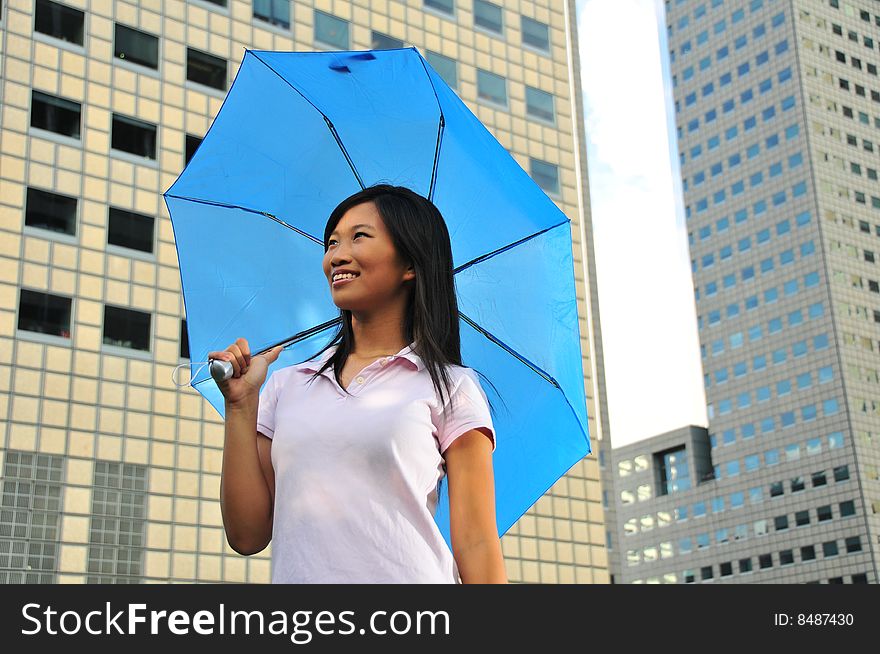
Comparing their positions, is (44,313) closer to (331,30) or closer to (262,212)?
(331,30)

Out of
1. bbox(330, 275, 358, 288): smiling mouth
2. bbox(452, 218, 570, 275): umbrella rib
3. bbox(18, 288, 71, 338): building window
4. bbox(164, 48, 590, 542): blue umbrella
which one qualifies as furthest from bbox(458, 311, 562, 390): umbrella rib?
bbox(18, 288, 71, 338): building window

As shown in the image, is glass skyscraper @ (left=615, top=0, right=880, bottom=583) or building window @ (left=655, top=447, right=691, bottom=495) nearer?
glass skyscraper @ (left=615, top=0, right=880, bottom=583)

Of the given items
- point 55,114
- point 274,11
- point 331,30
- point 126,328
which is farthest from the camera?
point 331,30

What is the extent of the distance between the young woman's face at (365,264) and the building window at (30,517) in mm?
24748

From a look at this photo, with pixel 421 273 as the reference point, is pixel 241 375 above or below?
below

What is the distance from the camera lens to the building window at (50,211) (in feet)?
94.6

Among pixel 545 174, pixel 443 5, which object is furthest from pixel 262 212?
pixel 443 5

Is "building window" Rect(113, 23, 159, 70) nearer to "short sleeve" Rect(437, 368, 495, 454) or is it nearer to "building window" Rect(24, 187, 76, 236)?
"building window" Rect(24, 187, 76, 236)

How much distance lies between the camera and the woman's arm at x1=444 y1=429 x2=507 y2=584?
10.2ft

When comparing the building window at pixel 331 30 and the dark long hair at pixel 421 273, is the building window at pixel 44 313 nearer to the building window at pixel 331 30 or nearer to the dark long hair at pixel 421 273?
the building window at pixel 331 30

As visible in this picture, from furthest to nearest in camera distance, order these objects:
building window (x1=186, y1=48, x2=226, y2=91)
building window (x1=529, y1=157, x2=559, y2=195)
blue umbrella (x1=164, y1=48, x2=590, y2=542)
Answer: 1. building window (x1=529, y1=157, x2=559, y2=195)
2. building window (x1=186, y1=48, x2=226, y2=91)
3. blue umbrella (x1=164, y1=48, x2=590, y2=542)

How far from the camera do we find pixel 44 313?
28.2 meters

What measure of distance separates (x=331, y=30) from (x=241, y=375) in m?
34.4

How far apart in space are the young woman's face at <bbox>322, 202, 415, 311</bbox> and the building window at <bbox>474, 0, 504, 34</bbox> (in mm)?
37328
